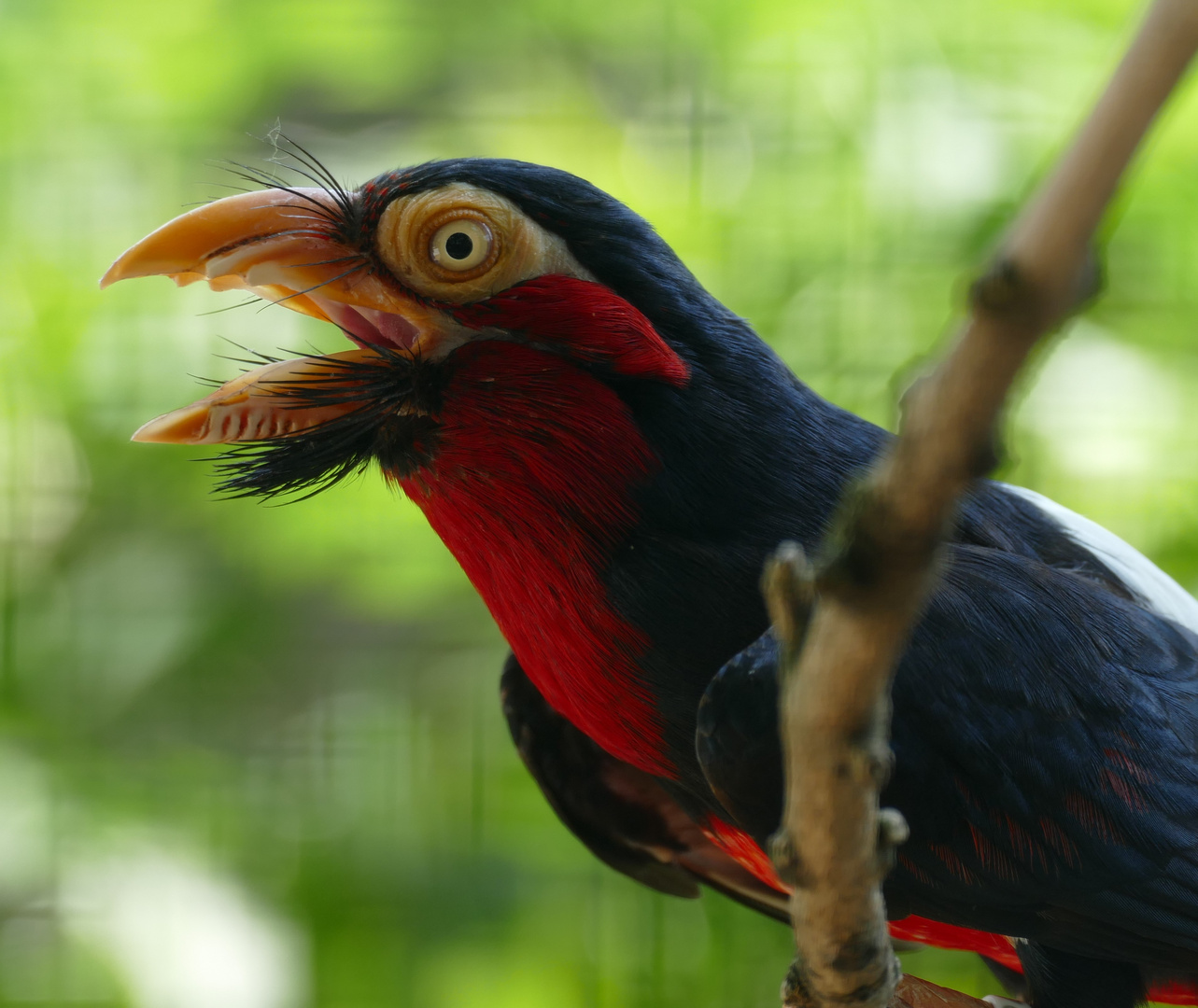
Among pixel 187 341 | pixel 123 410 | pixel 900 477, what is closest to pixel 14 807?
pixel 123 410

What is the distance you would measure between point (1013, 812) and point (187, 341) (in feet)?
5.91

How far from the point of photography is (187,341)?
2262mm

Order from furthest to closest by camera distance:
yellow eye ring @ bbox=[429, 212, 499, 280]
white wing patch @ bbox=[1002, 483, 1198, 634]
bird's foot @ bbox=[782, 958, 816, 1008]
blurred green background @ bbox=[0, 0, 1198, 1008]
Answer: blurred green background @ bbox=[0, 0, 1198, 1008] < white wing patch @ bbox=[1002, 483, 1198, 634] < yellow eye ring @ bbox=[429, 212, 499, 280] < bird's foot @ bbox=[782, 958, 816, 1008]

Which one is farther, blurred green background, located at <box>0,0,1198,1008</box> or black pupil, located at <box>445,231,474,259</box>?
blurred green background, located at <box>0,0,1198,1008</box>

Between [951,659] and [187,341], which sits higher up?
[187,341]

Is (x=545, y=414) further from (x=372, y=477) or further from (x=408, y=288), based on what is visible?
(x=372, y=477)

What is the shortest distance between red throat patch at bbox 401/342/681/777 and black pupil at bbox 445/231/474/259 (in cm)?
7

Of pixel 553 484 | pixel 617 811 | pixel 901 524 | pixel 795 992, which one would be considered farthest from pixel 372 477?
pixel 901 524

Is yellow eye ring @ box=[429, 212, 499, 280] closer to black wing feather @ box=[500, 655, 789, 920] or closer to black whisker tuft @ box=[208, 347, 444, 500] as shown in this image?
black whisker tuft @ box=[208, 347, 444, 500]

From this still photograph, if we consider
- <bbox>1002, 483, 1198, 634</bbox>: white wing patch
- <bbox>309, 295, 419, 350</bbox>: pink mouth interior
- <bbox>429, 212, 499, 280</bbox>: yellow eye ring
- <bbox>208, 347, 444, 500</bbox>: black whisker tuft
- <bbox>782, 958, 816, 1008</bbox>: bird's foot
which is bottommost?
<bbox>782, 958, 816, 1008</bbox>: bird's foot

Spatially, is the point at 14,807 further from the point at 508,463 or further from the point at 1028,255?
the point at 1028,255

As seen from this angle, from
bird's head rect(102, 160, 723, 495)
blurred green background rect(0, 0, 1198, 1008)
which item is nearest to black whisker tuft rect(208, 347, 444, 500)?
bird's head rect(102, 160, 723, 495)

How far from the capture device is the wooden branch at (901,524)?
35 centimetres

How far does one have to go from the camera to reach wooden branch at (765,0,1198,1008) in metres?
0.35
